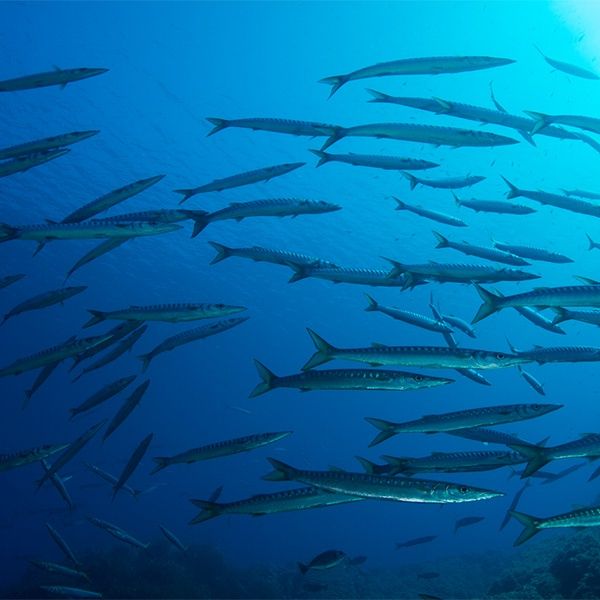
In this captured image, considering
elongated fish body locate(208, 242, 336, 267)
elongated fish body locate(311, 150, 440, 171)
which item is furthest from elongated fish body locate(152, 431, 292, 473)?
elongated fish body locate(311, 150, 440, 171)

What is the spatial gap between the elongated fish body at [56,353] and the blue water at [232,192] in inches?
214

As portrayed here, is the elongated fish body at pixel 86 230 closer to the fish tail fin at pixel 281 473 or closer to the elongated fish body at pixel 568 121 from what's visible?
the fish tail fin at pixel 281 473

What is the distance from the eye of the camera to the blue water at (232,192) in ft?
66.0

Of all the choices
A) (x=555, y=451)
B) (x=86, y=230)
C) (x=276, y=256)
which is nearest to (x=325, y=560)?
(x=555, y=451)

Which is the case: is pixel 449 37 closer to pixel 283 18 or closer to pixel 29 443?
pixel 283 18

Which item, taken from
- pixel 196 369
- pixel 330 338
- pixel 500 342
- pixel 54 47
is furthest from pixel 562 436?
pixel 54 47

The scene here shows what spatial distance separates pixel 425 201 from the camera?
90.5ft

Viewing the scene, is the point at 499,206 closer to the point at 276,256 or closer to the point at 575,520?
the point at 276,256

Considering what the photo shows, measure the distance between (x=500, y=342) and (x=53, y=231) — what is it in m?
60.0

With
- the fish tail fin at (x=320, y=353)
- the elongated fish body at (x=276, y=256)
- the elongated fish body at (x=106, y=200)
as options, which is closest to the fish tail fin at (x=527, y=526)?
the fish tail fin at (x=320, y=353)

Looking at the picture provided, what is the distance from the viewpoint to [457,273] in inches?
253

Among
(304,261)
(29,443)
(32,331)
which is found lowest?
(29,443)

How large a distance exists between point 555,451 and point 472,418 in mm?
731

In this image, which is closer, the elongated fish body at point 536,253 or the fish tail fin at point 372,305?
the fish tail fin at point 372,305
